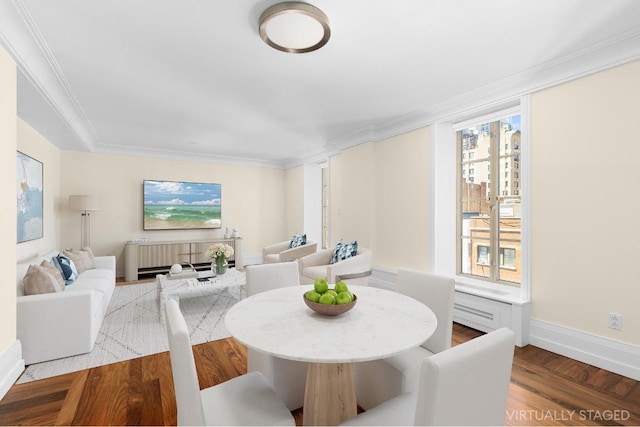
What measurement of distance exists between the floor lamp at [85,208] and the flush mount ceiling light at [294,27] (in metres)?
4.52

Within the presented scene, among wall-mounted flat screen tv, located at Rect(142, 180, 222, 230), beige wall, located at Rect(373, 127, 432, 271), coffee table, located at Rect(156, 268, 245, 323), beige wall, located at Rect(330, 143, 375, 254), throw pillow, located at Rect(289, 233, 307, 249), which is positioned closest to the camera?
coffee table, located at Rect(156, 268, 245, 323)

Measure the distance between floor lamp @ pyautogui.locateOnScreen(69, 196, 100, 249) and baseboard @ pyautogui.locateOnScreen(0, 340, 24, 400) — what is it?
3192 millimetres

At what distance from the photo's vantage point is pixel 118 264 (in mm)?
5488

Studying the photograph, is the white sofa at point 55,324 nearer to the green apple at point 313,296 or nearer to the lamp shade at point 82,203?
the green apple at point 313,296

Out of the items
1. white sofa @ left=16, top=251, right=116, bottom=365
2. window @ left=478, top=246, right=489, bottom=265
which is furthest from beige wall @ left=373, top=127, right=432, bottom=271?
white sofa @ left=16, top=251, right=116, bottom=365

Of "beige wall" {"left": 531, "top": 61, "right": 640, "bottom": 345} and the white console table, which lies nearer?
"beige wall" {"left": 531, "top": 61, "right": 640, "bottom": 345}

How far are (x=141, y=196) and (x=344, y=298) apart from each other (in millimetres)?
5670

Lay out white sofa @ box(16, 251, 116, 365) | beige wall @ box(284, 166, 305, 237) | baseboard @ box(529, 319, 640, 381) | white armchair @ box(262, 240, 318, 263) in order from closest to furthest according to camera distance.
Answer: baseboard @ box(529, 319, 640, 381) < white sofa @ box(16, 251, 116, 365) < white armchair @ box(262, 240, 318, 263) < beige wall @ box(284, 166, 305, 237)

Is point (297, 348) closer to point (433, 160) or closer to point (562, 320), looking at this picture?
point (562, 320)

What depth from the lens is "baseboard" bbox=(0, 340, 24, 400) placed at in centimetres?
199

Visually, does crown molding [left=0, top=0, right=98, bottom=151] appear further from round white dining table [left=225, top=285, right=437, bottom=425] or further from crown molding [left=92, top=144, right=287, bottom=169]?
round white dining table [left=225, top=285, right=437, bottom=425]

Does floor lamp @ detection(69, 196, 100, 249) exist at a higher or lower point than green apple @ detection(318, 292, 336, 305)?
higher

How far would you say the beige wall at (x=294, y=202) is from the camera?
659cm

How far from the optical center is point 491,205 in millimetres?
3455
